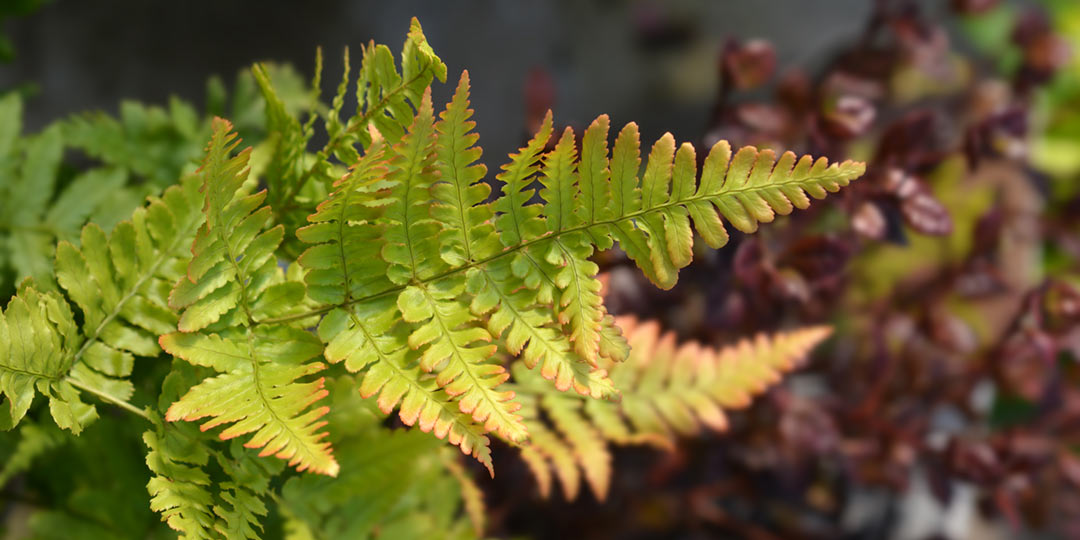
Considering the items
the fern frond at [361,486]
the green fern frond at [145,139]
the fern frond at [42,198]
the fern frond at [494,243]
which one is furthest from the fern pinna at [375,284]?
the green fern frond at [145,139]

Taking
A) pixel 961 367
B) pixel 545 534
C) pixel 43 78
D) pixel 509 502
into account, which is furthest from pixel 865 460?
pixel 43 78

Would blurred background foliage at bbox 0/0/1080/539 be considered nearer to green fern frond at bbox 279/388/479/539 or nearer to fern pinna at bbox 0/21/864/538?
green fern frond at bbox 279/388/479/539

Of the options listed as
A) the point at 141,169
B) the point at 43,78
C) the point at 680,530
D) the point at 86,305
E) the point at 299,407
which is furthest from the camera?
the point at 43,78

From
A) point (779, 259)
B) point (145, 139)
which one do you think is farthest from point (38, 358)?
point (779, 259)

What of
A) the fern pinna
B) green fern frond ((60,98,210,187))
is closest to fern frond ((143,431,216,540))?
the fern pinna

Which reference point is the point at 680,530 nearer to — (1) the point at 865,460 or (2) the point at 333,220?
(1) the point at 865,460

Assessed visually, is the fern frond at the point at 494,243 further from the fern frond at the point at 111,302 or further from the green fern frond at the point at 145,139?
the green fern frond at the point at 145,139
